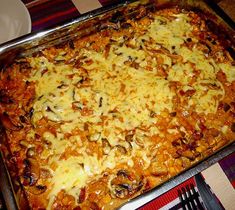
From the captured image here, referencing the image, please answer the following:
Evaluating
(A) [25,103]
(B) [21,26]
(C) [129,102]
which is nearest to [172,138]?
(C) [129,102]

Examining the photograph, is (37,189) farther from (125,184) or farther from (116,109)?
(116,109)

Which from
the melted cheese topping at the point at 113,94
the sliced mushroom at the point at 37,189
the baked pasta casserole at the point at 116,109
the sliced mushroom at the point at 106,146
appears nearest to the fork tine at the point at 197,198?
the baked pasta casserole at the point at 116,109

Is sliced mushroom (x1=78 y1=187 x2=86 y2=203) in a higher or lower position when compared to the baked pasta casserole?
lower

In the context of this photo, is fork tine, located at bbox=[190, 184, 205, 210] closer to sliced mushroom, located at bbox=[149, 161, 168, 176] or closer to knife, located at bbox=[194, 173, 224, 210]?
knife, located at bbox=[194, 173, 224, 210]

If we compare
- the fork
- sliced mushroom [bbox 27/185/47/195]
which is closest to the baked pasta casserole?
sliced mushroom [bbox 27/185/47/195]

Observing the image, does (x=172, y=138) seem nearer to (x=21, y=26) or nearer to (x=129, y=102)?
(x=129, y=102)

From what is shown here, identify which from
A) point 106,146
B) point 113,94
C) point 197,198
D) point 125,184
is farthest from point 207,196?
point 113,94

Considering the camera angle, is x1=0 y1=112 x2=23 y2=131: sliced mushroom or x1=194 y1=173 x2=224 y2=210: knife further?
x1=0 y1=112 x2=23 y2=131: sliced mushroom

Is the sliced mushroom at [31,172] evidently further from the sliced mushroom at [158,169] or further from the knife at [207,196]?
the knife at [207,196]
